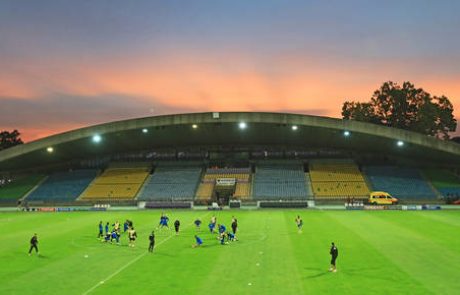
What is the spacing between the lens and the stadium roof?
222ft

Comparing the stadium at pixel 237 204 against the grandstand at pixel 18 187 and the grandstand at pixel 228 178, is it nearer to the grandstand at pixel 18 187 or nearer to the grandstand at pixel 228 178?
the grandstand at pixel 228 178

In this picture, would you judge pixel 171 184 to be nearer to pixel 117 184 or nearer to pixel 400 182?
pixel 117 184

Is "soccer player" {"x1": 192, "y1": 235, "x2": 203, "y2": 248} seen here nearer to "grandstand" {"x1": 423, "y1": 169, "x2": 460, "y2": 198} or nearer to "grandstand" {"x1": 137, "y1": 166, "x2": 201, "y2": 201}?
"grandstand" {"x1": 137, "y1": 166, "x2": 201, "y2": 201}

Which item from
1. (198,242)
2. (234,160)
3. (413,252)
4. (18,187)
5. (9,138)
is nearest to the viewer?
(413,252)

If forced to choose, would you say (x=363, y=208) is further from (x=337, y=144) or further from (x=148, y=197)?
(x=148, y=197)

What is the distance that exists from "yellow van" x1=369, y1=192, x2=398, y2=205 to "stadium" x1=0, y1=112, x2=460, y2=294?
1150 mm

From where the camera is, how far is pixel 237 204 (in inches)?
2672

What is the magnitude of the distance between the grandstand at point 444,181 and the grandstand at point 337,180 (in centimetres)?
1262

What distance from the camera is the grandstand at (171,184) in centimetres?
7625

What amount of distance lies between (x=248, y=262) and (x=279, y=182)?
177 ft

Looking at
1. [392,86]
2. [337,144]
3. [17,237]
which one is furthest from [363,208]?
[392,86]

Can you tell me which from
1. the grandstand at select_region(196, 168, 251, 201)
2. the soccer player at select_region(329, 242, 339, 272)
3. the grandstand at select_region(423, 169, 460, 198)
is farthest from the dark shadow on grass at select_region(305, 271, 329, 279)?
the grandstand at select_region(423, 169, 460, 198)

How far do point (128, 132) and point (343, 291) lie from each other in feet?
199

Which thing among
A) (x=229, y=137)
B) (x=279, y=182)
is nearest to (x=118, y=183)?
(x=229, y=137)
